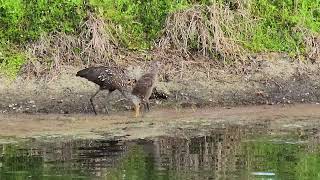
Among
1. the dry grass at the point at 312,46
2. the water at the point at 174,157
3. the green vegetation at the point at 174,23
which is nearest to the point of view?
the water at the point at 174,157

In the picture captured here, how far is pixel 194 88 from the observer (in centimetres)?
1241

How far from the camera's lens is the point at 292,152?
9461 millimetres

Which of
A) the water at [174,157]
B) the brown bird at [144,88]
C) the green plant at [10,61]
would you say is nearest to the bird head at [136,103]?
the brown bird at [144,88]

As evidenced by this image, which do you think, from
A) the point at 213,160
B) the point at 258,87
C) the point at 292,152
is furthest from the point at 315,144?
the point at 258,87

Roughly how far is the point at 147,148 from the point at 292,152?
5.05 feet

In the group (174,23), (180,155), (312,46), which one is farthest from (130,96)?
(312,46)

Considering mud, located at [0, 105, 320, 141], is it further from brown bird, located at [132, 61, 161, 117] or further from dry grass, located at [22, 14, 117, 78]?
dry grass, located at [22, 14, 117, 78]

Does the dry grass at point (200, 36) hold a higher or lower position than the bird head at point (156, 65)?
higher

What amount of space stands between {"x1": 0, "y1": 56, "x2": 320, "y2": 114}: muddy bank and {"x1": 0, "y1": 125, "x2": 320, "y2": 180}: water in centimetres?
164

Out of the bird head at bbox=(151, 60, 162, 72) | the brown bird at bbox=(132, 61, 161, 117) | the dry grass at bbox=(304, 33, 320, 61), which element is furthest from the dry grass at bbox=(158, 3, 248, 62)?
the brown bird at bbox=(132, 61, 161, 117)

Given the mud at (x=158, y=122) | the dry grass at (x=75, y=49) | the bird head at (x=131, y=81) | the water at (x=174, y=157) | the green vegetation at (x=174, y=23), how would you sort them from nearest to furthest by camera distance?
the water at (x=174, y=157)
the mud at (x=158, y=122)
the bird head at (x=131, y=81)
the dry grass at (x=75, y=49)
the green vegetation at (x=174, y=23)

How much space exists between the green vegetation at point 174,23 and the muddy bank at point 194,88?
34 centimetres

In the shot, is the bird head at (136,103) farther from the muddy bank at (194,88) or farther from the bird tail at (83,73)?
the bird tail at (83,73)

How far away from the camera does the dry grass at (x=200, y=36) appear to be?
42.6ft
